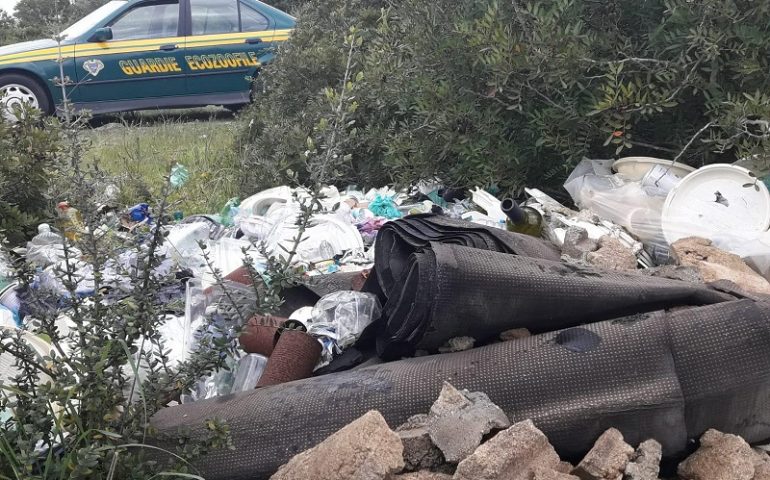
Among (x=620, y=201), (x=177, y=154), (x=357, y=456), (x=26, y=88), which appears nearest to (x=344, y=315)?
(x=357, y=456)

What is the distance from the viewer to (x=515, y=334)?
2.52 m

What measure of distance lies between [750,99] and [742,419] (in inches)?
70.8

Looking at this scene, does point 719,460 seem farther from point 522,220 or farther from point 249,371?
point 522,220

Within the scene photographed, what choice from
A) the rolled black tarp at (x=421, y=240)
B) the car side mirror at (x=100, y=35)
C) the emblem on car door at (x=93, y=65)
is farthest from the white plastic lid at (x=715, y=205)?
the car side mirror at (x=100, y=35)

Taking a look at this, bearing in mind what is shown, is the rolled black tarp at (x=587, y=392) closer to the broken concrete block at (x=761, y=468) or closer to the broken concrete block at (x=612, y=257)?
the broken concrete block at (x=761, y=468)

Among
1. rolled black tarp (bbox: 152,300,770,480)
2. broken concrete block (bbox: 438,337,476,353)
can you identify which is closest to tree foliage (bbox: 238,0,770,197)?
broken concrete block (bbox: 438,337,476,353)

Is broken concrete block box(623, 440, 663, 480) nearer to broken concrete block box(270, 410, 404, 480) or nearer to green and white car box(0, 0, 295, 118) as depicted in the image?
broken concrete block box(270, 410, 404, 480)

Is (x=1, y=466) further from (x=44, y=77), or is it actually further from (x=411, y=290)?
(x=44, y=77)

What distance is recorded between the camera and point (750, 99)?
3.52 meters

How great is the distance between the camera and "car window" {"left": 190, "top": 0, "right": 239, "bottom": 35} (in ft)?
31.5

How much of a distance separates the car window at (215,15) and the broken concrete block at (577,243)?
23.4ft

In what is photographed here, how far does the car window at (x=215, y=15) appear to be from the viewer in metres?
9.59

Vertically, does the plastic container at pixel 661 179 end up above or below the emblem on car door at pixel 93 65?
above

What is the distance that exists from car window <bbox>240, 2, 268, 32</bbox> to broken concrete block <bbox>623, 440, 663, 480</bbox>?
8520mm
